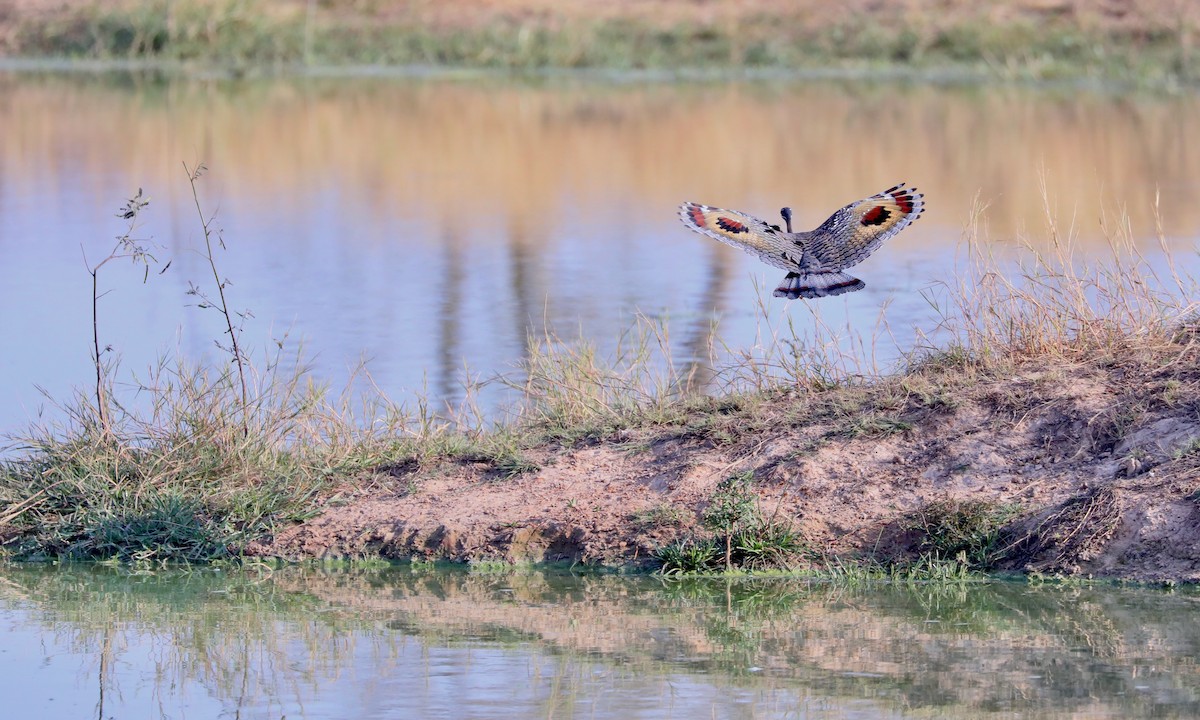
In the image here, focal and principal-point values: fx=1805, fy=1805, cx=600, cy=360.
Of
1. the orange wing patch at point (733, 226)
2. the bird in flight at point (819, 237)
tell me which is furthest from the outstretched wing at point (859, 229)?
the orange wing patch at point (733, 226)

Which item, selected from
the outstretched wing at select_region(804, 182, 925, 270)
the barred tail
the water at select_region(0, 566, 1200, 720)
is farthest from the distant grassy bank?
the water at select_region(0, 566, 1200, 720)

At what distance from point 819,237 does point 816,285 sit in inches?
9.6

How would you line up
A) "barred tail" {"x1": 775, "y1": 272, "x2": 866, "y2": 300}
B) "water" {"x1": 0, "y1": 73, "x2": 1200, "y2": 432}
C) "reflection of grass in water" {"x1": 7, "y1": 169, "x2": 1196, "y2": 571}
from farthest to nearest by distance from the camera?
"water" {"x1": 0, "y1": 73, "x2": 1200, "y2": 432} < "reflection of grass in water" {"x1": 7, "y1": 169, "x2": 1196, "y2": 571} < "barred tail" {"x1": 775, "y1": 272, "x2": 866, "y2": 300}

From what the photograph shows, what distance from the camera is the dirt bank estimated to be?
7008 mm

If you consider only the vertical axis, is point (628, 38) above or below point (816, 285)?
above

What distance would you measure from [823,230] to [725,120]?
57.4ft

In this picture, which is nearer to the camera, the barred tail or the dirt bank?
the dirt bank

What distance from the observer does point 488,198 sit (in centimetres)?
1947

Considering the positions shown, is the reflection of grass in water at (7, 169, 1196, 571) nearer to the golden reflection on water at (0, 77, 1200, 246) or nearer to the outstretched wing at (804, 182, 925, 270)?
the outstretched wing at (804, 182, 925, 270)

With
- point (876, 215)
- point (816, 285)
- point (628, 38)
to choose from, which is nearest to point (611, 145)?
point (628, 38)

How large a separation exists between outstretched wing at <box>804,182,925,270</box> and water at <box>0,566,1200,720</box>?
4.56 feet

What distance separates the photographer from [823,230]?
24.9 ft

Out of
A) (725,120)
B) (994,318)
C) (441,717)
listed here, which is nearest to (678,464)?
(994,318)

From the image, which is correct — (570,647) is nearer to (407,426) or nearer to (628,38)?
(407,426)
